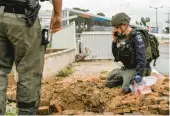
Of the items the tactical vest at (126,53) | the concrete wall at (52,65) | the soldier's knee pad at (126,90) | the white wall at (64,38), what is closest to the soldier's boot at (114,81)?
the tactical vest at (126,53)

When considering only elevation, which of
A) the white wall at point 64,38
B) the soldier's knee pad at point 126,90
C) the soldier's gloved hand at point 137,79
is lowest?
the soldier's knee pad at point 126,90

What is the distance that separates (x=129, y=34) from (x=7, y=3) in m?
3.72

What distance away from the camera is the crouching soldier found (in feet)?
21.9

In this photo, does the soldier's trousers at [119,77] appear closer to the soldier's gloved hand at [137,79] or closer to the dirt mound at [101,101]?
the dirt mound at [101,101]

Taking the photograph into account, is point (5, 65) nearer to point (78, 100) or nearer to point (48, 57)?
point (78, 100)

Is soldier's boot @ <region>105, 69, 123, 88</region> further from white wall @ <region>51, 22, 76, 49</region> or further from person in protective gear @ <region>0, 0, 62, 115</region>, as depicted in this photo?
white wall @ <region>51, 22, 76, 49</region>

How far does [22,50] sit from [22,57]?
67mm

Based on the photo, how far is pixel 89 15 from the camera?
2856 centimetres

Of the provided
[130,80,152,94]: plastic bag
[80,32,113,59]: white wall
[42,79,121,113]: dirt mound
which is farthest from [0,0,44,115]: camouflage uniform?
[80,32,113,59]: white wall

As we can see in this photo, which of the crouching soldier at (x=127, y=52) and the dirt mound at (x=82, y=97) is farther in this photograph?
the crouching soldier at (x=127, y=52)

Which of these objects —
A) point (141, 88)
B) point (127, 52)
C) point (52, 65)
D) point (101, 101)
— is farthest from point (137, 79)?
point (52, 65)

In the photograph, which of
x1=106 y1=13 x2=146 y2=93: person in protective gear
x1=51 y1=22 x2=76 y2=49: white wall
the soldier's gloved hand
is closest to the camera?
the soldier's gloved hand

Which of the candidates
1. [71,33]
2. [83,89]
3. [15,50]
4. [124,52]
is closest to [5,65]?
[15,50]

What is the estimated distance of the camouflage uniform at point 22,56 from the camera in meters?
3.42
